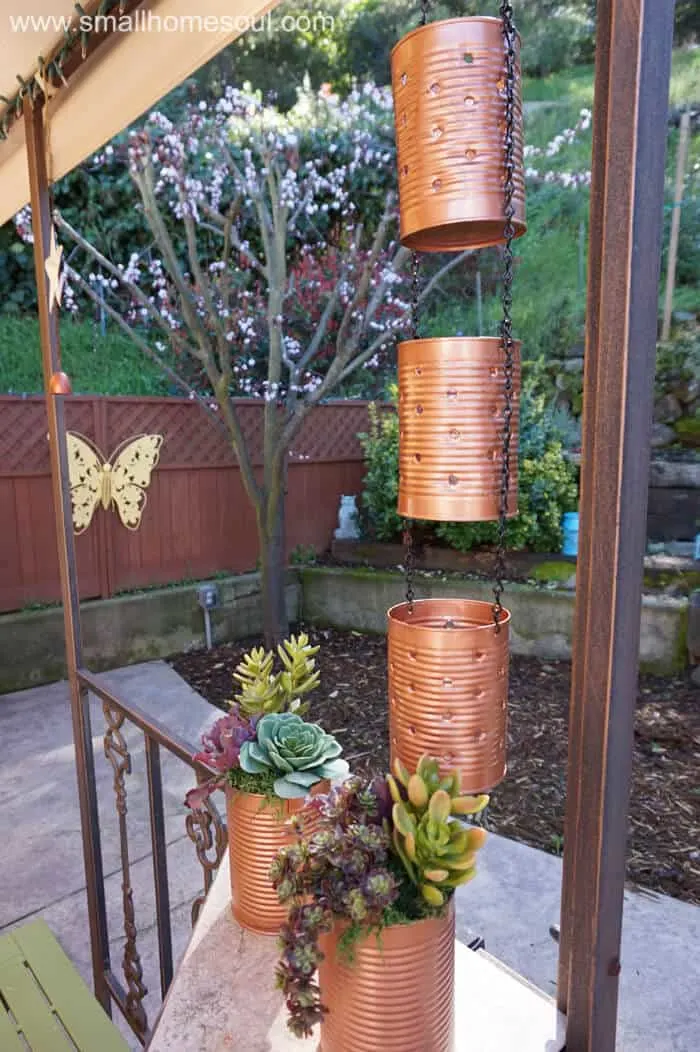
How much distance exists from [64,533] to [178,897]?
1364 mm

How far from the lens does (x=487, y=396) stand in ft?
2.30

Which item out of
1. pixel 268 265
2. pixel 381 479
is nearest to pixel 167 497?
pixel 381 479

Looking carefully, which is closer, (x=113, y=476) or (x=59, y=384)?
(x=59, y=384)

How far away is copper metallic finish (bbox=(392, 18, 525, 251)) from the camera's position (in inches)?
26.2

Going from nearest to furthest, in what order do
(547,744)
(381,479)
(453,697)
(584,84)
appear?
1. (453,697)
2. (547,744)
3. (381,479)
4. (584,84)

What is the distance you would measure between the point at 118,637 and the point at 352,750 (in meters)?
1.99

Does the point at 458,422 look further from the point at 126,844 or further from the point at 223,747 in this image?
the point at 126,844

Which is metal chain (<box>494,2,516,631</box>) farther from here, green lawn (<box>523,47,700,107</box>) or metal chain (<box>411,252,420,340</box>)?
green lawn (<box>523,47,700,107</box>)

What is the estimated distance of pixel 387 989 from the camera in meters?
0.69

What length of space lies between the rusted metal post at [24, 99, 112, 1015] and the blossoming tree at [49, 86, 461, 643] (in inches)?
46.9

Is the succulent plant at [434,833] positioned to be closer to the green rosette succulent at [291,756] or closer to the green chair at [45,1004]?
the green rosette succulent at [291,756]

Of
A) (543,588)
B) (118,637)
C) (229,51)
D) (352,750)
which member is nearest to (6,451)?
(118,637)

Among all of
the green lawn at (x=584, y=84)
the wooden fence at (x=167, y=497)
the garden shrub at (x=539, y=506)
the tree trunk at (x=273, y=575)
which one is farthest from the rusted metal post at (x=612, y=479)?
the green lawn at (x=584, y=84)

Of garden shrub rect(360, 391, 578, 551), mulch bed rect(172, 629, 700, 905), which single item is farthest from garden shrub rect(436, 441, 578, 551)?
mulch bed rect(172, 629, 700, 905)
